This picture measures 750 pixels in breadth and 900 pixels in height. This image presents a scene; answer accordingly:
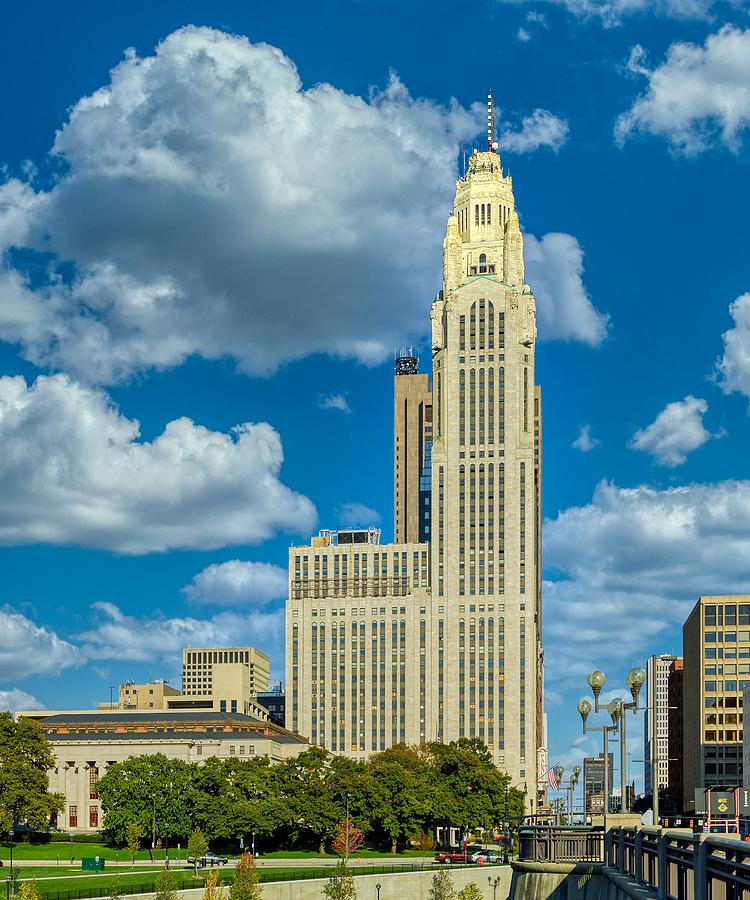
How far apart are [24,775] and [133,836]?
14.9 m

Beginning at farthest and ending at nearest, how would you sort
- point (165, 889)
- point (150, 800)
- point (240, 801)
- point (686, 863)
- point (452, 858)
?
1. point (150, 800)
2. point (240, 801)
3. point (452, 858)
4. point (165, 889)
5. point (686, 863)

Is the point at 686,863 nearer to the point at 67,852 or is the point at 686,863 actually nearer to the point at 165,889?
the point at 165,889

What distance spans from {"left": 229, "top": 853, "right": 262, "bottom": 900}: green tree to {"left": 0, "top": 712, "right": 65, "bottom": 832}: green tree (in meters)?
45.1

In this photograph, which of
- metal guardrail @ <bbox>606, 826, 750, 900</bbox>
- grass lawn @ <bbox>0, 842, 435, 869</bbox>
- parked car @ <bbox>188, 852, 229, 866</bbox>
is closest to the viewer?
metal guardrail @ <bbox>606, 826, 750, 900</bbox>

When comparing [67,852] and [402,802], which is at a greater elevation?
[402,802]

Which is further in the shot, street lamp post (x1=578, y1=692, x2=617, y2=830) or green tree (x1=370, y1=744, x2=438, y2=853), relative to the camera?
green tree (x1=370, y1=744, x2=438, y2=853)

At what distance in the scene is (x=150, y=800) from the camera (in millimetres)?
155500

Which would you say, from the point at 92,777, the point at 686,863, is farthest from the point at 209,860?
the point at 686,863

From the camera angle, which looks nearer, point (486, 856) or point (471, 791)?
point (486, 856)

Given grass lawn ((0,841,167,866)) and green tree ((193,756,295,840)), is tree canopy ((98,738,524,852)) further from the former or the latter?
grass lawn ((0,841,167,866))

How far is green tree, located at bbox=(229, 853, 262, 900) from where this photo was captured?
328 feet

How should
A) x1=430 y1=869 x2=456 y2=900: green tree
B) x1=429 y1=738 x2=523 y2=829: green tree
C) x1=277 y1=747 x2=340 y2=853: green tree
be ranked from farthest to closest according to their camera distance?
x1=429 y1=738 x2=523 y2=829: green tree < x1=277 y1=747 x2=340 y2=853: green tree < x1=430 y1=869 x2=456 y2=900: green tree

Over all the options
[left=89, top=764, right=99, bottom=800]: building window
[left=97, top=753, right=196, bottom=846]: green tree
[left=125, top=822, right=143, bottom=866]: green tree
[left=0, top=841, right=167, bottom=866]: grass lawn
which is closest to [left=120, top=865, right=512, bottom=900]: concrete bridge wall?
[left=125, top=822, right=143, bottom=866]: green tree

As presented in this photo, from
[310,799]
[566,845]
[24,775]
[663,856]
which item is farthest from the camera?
[310,799]
